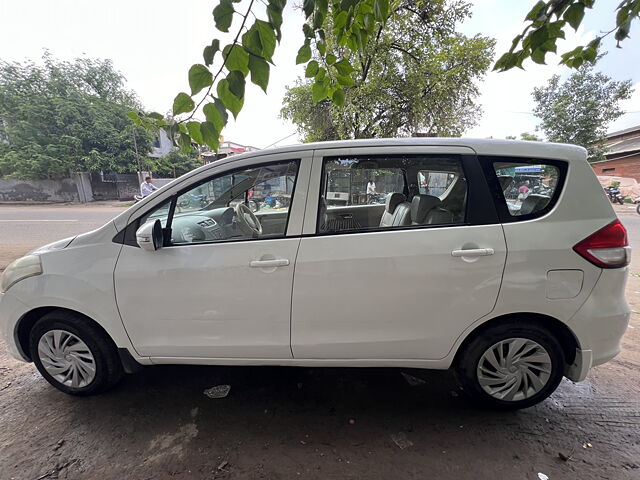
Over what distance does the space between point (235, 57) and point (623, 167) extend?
1367 inches

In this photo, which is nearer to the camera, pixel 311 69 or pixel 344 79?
pixel 311 69

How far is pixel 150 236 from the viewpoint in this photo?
6.09 ft

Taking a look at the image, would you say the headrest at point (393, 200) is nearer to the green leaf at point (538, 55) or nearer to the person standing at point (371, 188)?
the person standing at point (371, 188)

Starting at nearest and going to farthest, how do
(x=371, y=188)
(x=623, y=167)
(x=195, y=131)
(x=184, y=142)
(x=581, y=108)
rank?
(x=195, y=131) → (x=184, y=142) → (x=371, y=188) → (x=581, y=108) → (x=623, y=167)

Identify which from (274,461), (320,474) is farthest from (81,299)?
(320,474)

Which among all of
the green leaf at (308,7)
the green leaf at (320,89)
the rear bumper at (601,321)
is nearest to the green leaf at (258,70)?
the green leaf at (308,7)

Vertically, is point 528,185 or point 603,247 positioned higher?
point 528,185

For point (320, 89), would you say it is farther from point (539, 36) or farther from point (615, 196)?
point (615, 196)

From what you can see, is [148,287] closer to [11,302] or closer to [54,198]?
[11,302]

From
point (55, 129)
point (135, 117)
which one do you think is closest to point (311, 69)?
point (135, 117)

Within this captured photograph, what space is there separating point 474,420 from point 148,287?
2305mm

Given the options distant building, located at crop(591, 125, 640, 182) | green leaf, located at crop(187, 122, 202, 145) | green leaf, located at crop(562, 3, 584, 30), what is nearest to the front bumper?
green leaf, located at crop(187, 122, 202, 145)

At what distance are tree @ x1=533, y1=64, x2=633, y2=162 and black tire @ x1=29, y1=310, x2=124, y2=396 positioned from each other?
71.4 ft

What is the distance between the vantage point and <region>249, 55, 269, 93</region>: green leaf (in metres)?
1.21
